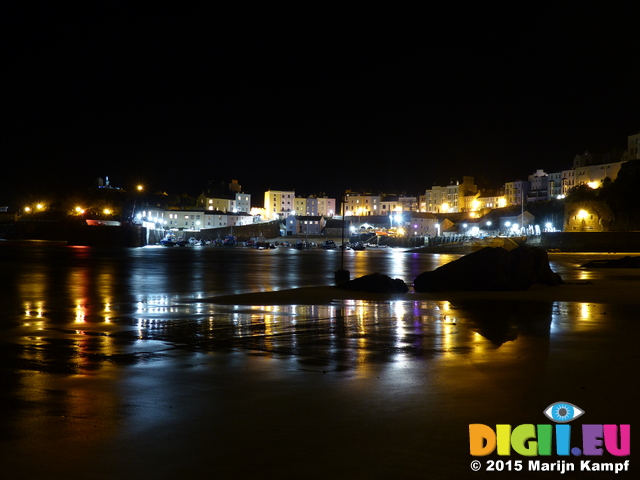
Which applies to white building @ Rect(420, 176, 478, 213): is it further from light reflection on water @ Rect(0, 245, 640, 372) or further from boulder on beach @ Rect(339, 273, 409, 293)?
light reflection on water @ Rect(0, 245, 640, 372)

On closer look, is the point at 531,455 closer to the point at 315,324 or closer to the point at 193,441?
the point at 193,441

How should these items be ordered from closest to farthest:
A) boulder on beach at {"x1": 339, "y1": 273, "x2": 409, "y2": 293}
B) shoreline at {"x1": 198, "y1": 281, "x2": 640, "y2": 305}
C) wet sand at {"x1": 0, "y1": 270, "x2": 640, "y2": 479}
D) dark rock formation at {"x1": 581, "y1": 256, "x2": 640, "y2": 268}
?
wet sand at {"x1": 0, "y1": 270, "x2": 640, "y2": 479}, shoreline at {"x1": 198, "y1": 281, "x2": 640, "y2": 305}, boulder on beach at {"x1": 339, "y1": 273, "x2": 409, "y2": 293}, dark rock formation at {"x1": 581, "y1": 256, "x2": 640, "y2": 268}

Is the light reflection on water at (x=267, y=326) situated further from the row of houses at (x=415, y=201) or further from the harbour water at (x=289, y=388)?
the row of houses at (x=415, y=201)

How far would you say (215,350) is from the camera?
940 centimetres

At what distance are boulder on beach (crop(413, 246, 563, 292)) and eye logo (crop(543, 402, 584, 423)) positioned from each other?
14.7 m

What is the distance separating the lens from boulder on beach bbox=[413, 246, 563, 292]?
67.2ft

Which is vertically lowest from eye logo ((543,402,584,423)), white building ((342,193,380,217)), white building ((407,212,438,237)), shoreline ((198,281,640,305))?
shoreline ((198,281,640,305))

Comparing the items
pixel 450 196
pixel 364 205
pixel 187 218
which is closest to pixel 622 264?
pixel 450 196

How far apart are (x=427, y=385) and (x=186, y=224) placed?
14299 cm

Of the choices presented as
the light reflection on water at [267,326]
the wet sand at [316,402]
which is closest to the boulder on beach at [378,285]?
the light reflection on water at [267,326]

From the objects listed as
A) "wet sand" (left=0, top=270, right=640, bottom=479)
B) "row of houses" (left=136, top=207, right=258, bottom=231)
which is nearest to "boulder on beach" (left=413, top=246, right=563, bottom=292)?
"wet sand" (left=0, top=270, right=640, bottom=479)

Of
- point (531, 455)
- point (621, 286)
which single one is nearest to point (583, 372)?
point (531, 455)

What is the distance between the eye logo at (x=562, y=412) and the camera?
5.55 m

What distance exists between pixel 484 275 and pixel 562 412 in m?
15.3
